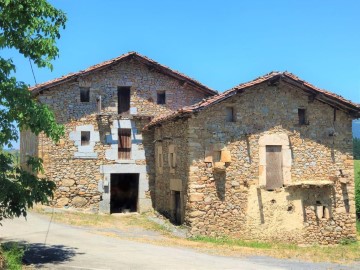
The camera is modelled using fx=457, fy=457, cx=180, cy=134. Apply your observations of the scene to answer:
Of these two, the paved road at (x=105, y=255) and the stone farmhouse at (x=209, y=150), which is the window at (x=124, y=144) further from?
the paved road at (x=105, y=255)

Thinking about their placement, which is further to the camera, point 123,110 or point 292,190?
point 123,110

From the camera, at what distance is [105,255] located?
40.9 ft

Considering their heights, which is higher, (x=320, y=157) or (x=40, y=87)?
(x=40, y=87)

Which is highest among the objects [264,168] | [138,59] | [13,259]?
[138,59]

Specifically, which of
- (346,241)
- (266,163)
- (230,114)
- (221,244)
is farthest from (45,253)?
(346,241)

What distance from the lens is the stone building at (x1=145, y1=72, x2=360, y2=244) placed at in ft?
58.0

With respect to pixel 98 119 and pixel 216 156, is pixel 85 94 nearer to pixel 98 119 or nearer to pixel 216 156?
pixel 98 119

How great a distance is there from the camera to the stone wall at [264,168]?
1766cm

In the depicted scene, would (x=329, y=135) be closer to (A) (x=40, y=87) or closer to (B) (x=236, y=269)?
(B) (x=236, y=269)

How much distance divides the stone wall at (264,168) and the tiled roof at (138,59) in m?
5.20

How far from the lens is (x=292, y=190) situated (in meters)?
18.8

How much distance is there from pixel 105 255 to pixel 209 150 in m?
6.74

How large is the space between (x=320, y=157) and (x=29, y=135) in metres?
14.7

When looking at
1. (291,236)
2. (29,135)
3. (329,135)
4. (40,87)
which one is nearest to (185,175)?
(291,236)
